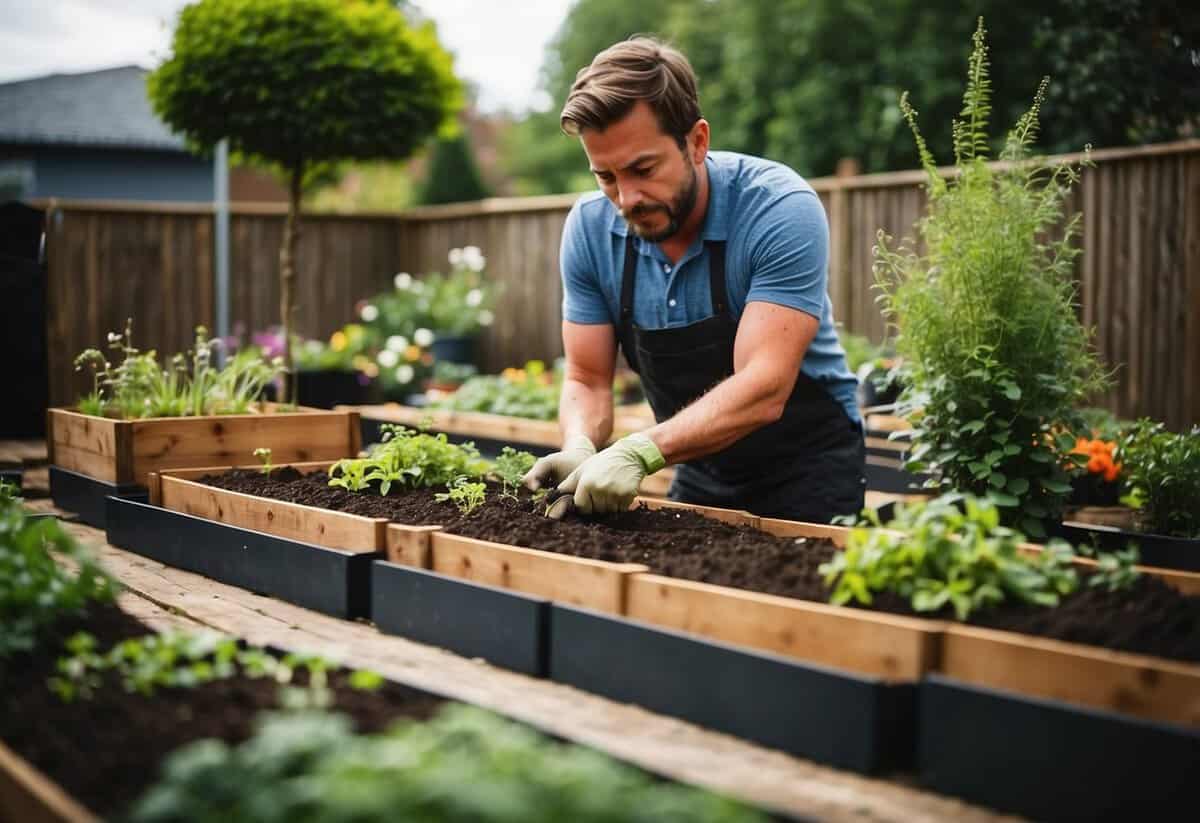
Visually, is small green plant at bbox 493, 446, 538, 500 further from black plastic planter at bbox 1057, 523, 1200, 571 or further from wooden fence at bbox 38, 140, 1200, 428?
wooden fence at bbox 38, 140, 1200, 428

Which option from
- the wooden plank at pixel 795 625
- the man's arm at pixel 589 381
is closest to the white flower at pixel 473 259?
the man's arm at pixel 589 381

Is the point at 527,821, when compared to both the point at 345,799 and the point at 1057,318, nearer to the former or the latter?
the point at 345,799

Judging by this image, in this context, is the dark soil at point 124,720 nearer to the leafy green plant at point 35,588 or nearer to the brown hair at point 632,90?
the leafy green plant at point 35,588

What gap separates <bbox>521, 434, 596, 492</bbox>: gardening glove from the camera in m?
2.67

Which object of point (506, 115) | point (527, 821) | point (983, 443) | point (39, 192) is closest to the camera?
point (527, 821)

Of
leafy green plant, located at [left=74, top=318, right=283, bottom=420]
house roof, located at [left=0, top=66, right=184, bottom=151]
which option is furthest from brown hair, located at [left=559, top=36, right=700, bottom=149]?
house roof, located at [left=0, top=66, right=184, bottom=151]

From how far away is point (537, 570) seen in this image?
2020mm

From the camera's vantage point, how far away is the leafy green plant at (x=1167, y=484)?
2898 millimetres

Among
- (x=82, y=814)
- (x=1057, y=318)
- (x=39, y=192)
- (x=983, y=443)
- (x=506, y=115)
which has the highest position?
(x=506, y=115)

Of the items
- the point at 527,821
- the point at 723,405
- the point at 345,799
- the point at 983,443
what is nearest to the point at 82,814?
the point at 345,799

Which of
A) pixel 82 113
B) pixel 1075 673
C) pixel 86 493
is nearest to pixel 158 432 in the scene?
pixel 86 493

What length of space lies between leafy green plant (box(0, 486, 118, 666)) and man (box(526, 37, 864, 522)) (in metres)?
0.99

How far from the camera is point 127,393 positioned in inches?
153

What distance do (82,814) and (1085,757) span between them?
1124 millimetres
